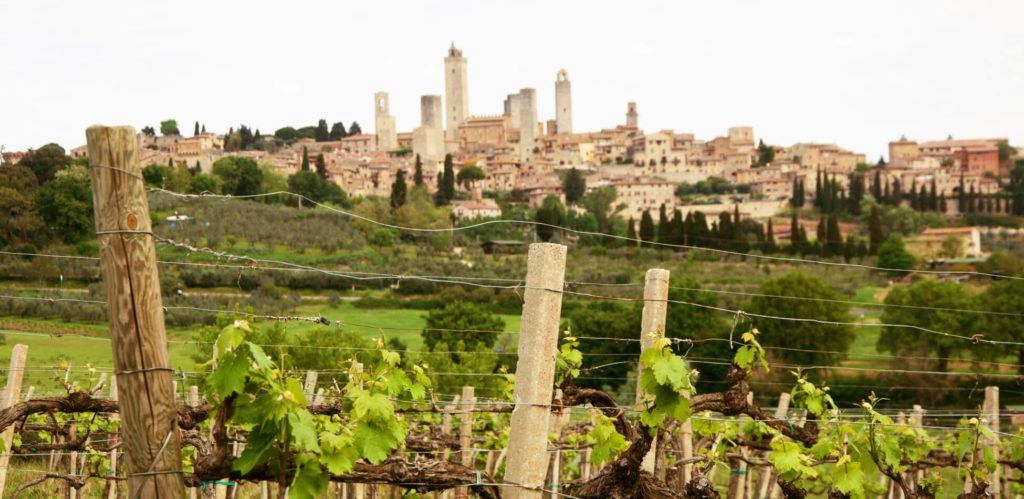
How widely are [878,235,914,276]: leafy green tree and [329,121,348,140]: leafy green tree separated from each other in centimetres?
6917

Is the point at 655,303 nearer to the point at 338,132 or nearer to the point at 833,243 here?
the point at 833,243

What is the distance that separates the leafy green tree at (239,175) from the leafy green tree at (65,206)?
124 ft

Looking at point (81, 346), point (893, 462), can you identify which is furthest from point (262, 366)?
point (81, 346)

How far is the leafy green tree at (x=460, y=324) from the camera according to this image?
26562mm

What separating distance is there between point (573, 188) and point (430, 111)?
33292mm

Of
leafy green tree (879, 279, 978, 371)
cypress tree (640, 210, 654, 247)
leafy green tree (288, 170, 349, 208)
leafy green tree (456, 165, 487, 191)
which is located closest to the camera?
leafy green tree (879, 279, 978, 371)

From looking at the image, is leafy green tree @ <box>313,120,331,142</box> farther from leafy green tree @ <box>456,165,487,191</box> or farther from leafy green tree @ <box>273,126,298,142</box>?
leafy green tree @ <box>456,165,487,191</box>

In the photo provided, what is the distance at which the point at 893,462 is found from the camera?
14.8 feet

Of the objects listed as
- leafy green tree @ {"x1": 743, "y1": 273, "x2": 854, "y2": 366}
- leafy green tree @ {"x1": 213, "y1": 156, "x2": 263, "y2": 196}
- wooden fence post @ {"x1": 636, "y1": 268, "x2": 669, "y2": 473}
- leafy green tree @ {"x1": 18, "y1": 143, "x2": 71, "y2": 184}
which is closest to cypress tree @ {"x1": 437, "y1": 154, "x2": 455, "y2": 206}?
leafy green tree @ {"x1": 213, "y1": 156, "x2": 263, "y2": 196}

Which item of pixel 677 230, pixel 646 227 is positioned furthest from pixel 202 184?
pixel 677 230

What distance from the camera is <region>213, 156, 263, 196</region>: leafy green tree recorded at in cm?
6512

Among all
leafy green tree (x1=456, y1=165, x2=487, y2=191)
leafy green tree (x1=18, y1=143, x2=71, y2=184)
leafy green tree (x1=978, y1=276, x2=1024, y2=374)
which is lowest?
leafy green tree (x1=978, y1=276, x2=1024, y2=374)

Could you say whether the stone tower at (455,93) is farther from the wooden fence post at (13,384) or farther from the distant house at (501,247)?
the wooden fence post at (13,384)

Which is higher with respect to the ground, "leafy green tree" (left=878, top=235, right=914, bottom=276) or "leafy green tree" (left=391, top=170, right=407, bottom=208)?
"leafy green tree" (left=391, top=170, right=407, bottom=208)
